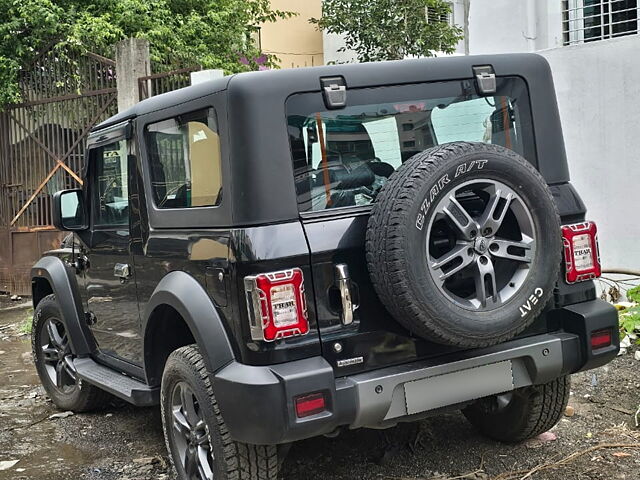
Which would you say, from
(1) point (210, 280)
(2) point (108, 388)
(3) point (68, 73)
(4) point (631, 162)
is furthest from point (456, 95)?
(3) point (68, 73)

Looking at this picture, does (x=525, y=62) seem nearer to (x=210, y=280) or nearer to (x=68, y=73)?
(x=210, y=280)

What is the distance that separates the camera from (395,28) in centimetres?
1257

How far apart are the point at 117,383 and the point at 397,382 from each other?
1.78 m

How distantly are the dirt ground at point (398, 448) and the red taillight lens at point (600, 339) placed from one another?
65 cm

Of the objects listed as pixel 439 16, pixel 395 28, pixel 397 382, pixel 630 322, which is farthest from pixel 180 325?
pixel 439 16

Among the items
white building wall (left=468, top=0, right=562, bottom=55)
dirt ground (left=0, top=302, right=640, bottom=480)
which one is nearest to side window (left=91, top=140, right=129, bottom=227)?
dirt ground (left=0, top=302, right=640, bottom=480)

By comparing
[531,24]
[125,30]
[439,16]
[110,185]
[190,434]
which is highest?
[439,16]

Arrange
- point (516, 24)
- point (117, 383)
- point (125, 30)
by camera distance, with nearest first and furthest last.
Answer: point (117, 383) < point (516, 24) < point (125, 30)

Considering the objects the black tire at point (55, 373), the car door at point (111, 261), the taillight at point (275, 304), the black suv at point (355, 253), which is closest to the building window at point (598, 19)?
the black suv at point (355, 253)

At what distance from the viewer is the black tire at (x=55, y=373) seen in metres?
4.79

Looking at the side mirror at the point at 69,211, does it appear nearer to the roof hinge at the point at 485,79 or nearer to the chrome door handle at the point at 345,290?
the chrome door handle at the point at 345,290

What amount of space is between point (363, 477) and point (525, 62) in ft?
6.82

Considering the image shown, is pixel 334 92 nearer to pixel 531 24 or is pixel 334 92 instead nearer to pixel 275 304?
pixel 275 304

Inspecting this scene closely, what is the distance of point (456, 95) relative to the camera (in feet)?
10.7
